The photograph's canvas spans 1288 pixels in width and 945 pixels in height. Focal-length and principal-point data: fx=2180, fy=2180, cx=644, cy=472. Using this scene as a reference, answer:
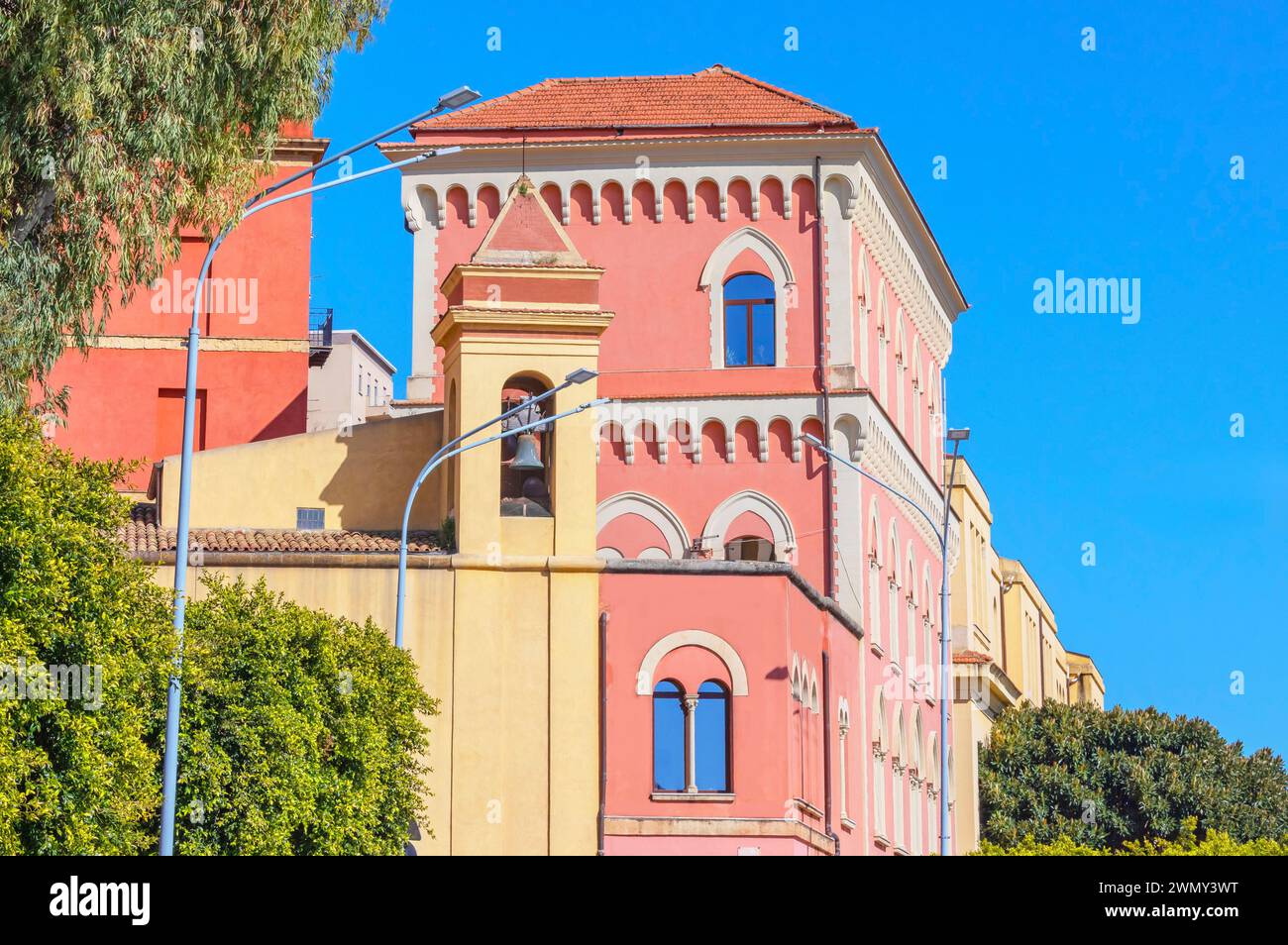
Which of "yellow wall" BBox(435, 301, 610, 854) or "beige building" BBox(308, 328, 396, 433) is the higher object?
"beige building" BBox(308, 328, 396, 433)

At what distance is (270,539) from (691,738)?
7831mm

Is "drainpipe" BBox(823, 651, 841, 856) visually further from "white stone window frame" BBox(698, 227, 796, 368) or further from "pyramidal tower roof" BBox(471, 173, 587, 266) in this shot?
"white stone window frame" BBox(698, 227, 796, 368)

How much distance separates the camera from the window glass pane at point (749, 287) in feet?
160

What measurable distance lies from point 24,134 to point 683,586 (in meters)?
15.7

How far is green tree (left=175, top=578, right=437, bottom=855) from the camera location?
25.2 meters

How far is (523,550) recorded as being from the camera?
120 feet

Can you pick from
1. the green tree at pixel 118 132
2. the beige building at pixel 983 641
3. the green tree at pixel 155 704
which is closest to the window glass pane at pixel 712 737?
the green tree at pixel 155 704

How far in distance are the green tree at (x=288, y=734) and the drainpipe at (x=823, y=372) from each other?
18332 millimetres

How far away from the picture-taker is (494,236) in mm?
38625

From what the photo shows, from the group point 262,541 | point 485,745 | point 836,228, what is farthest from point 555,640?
point 836,228

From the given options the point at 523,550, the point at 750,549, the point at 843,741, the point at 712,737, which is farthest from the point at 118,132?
the point at 750,549

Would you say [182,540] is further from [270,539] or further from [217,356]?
[217,356]

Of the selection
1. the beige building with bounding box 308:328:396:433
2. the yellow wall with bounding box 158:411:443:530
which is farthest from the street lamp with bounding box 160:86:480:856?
the beige building with bounding box 308:328:396:433

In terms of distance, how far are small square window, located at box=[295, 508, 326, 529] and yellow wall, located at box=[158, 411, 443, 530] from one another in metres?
0.08
